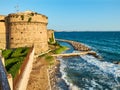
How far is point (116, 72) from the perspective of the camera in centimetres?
2531

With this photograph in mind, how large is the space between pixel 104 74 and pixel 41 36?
12.2 meters

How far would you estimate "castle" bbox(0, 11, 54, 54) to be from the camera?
1238 inches

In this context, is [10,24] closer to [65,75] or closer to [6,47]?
[6,47]

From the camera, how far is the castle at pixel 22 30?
31.4 metres

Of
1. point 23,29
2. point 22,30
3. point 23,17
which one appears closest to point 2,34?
point 22,30

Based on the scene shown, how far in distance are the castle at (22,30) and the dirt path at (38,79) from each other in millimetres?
6543

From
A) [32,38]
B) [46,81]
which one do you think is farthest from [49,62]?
[46,81]

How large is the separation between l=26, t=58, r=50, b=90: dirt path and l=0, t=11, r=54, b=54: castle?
6.54 m

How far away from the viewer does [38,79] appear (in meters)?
19.8

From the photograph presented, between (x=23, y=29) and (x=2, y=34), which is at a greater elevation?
(x=23, y=29)

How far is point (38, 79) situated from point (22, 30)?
13195mm

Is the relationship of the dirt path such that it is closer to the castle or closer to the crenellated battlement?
the castle

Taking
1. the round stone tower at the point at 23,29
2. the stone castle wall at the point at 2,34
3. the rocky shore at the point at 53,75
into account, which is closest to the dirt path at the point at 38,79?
the rocky shore at the point at 53,75

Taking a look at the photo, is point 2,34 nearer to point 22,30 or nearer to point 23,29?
point 22,30
